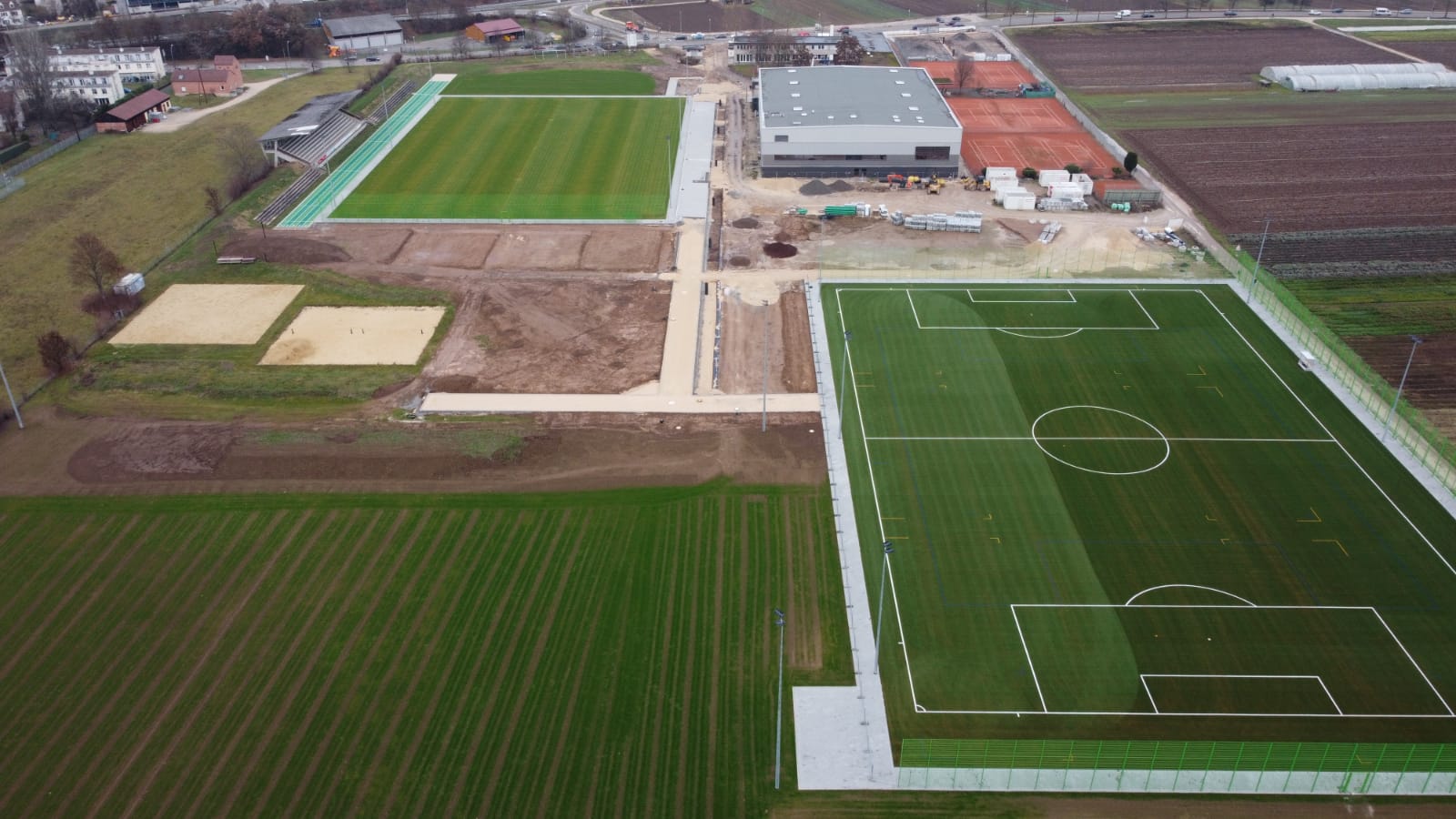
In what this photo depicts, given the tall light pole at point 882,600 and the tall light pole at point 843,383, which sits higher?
the tall light pole at point 843,383

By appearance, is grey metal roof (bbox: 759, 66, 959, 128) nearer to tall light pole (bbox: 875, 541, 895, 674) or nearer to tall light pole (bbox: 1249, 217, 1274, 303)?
tall light pole (bbox: 1249, 217, 1274, 303)

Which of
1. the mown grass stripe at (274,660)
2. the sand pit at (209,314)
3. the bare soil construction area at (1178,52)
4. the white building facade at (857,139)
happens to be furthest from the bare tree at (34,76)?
the bare soil construction area at (1178,52)

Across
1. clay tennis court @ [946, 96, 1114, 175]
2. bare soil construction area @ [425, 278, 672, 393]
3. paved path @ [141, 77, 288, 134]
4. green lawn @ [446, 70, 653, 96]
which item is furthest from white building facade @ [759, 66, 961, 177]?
paved path @ [141, 77, 288, 134]

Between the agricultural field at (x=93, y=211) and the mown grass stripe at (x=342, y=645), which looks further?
the agricultural field at (x=93, y=211)

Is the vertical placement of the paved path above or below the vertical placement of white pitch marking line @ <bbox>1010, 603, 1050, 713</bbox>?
above

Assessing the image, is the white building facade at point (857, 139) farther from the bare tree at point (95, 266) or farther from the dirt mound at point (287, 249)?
the bare tree at point (95, 266)

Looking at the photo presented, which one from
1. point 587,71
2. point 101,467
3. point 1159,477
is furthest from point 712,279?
point 587,71

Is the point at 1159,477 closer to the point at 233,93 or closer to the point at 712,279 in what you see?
the point at 712,279

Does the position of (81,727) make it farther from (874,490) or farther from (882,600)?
Answer: (874,490)
